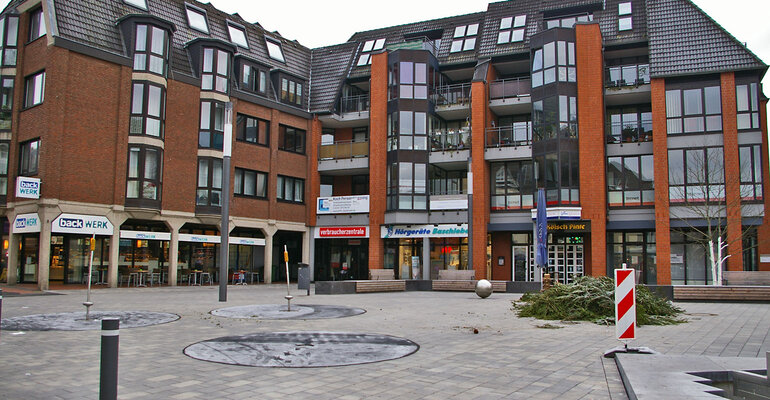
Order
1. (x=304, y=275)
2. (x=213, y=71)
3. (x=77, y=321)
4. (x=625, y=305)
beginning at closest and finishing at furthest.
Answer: (x=625, y=305), (x=77, y=321), (x=304, y=275), (x=213, y=71)

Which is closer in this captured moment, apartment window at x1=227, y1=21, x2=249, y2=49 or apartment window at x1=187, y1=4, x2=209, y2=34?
apartment window at x1=187, y1=4, x2=209, y2=34

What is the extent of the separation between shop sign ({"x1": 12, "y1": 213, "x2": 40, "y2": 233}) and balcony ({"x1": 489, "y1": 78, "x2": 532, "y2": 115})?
22795 millimetres

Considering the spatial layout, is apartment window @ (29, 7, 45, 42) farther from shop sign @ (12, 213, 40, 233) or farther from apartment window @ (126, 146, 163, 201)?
shop sign @ (12, 213, 40, 233)

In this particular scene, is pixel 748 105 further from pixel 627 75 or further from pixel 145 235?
pixel 145 235

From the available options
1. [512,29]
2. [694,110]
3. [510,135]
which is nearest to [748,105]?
[694,110]

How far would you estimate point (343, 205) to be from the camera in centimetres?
3438

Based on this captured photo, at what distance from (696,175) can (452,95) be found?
13787 mm

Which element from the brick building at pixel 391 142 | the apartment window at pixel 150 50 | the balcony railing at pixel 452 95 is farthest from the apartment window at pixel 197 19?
the balcony railing at pixel 452 95

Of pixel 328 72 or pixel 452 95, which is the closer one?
pixel 452 95

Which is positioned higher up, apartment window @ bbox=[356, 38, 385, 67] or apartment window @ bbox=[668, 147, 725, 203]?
apartment window @ bbox=[356, 38, 385, 67]

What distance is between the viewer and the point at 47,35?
23953 mm

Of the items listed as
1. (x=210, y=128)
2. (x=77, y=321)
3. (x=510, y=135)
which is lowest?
(x=77, y=321)

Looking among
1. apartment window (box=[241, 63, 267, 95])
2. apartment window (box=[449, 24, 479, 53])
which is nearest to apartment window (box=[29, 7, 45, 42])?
apartment window (box=[241, 63, 267, 95])

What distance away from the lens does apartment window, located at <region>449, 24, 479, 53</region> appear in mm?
35562
